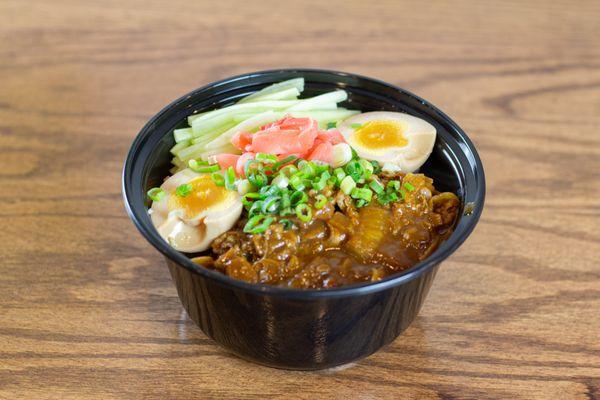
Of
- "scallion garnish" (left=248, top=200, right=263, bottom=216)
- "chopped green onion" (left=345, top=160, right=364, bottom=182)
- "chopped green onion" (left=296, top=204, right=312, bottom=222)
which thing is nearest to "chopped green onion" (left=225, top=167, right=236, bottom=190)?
"scallion garnish" (left=248, top=200, right=263, bottom=216)

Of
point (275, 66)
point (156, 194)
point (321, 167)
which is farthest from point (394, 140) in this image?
point (275, 66)

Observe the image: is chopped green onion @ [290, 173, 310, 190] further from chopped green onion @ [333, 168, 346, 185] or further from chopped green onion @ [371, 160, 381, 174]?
chopped green onion @ [371, 160, 381, 174]

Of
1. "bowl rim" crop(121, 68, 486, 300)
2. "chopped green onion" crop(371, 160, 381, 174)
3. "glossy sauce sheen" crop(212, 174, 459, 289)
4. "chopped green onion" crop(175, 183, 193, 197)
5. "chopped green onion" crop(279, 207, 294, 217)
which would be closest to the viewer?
"bowl rim" crop(121, 68, 486, 300)

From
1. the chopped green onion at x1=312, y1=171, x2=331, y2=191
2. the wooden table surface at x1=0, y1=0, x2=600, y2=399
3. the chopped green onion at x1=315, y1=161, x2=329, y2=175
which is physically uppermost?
the chopped green onion at x1=315, y1=161, x2=329, y2=175

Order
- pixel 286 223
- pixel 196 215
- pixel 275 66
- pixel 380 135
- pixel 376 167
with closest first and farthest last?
pixel 286 223
pixel 196 215
pixel 376 167
pixel 380 135
pixel 275 66

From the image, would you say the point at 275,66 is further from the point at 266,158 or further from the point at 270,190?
the point at 270,190

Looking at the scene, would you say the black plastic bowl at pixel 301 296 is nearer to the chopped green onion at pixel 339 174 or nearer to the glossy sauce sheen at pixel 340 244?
the glossy sauce sheen at pixel 340 244

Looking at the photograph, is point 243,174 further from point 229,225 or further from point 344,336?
point 344,336
